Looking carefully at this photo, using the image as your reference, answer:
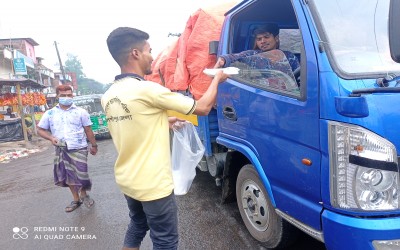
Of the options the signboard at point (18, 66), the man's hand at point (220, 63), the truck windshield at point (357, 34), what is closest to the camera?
the truck windshield at point (357, 34)

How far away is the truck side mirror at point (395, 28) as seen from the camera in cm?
139

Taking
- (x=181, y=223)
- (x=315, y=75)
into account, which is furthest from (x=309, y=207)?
(x=181, y=223)

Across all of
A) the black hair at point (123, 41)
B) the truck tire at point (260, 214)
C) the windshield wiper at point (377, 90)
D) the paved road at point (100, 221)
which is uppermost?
the black hair at point (123, 41)

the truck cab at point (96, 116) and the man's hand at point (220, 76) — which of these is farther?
the truck cab at point (96, 116)

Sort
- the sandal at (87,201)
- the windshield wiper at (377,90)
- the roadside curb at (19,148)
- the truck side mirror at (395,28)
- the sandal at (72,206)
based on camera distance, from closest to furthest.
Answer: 1. the truck side mirror at (395,28)
2. the windshield wiper at (377,90)
3. the sandal at (72,206)
4. the sandal at (87,201)
5. the roadside curb at (19,148)

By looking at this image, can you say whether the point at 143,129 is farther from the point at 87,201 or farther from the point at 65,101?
the point at 87,201

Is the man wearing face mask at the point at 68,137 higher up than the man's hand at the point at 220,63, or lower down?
lower down

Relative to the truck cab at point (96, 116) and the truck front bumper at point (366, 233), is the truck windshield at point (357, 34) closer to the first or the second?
the truck front bumper at point (366, 233)

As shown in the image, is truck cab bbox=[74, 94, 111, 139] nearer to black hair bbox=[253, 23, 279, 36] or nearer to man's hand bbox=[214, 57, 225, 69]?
black hair bbox=[253, 23, 279, 36]

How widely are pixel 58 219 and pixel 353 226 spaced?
369cm

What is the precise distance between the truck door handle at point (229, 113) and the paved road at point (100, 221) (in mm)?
1224

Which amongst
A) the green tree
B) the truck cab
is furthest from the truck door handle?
the green tree

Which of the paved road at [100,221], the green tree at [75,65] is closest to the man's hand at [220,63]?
the paved road at [100,221]

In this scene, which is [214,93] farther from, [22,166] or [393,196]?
[22,166]
